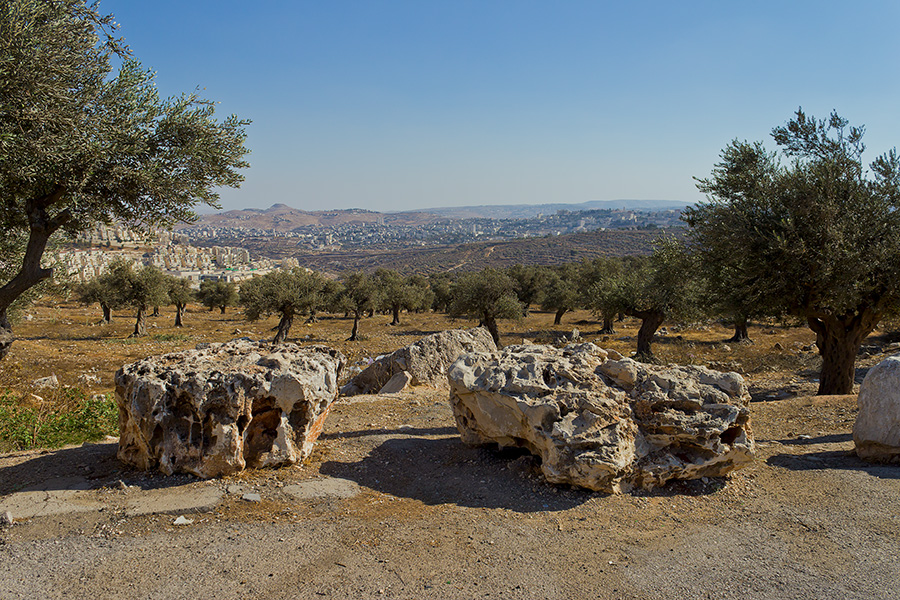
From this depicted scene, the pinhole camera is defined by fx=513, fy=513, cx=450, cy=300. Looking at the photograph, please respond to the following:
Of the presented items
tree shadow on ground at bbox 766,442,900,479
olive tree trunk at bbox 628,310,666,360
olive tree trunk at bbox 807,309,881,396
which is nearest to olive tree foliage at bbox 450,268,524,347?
olive tree trunk at bbox 628,310,666,360

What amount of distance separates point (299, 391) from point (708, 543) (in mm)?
6644

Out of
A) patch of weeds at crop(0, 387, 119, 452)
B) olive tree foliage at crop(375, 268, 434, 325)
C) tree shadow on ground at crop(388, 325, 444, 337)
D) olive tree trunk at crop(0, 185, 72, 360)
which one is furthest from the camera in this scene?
olive tree foliage at crop(375, 268, 434, 325)

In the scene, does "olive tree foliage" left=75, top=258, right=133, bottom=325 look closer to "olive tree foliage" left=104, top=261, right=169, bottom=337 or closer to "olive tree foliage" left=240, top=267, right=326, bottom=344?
"olive tree foliage" left=104, top=261, right=169, bottom=337

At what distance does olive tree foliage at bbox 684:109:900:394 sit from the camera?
1344 cm

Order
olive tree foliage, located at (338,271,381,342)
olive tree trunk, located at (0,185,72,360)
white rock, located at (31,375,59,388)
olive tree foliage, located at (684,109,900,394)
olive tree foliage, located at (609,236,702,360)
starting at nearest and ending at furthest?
1. olive tree trunk, located at (0,185,72,360)
2. olive tree foliage, located at (684,109,900,394)
3. white rock, located at (31,375,59,388)
4. olive tree foliage, located at (609,236,702,360)
5. olive tree foliage, located at (338,271,381,342)

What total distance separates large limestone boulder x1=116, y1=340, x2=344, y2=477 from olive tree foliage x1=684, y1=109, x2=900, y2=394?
12357 mm

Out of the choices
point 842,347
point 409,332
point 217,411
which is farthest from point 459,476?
point 409,332

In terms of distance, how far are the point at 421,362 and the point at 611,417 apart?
1016 cm

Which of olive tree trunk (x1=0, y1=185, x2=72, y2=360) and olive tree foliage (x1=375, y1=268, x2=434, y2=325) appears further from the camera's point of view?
olive tree foliage (x1=375, y1=268, x2=434, y2=325)

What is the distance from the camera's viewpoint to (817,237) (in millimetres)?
13617

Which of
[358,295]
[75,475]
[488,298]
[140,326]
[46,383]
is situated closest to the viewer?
[75,475]

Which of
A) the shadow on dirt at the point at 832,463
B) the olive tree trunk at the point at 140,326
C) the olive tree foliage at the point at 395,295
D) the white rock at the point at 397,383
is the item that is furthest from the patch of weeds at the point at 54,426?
the olive tree foliage at the point at 395,295

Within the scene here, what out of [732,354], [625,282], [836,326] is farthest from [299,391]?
[732,354]

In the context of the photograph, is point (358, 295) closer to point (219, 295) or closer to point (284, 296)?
point (284, 296)
